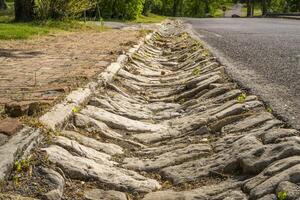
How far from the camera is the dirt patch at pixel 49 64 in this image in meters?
5.05

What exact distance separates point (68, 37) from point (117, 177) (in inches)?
325

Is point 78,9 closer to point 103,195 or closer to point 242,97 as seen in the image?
point 242,97

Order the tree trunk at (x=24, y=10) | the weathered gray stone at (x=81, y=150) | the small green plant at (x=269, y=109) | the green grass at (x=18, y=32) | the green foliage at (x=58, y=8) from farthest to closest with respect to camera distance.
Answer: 1. the tree trunk at (x=24, y=10)
2. the green foliage at (x=58, y=8)
3. the green grass at (x=18, y=32)
4. the small green plant at (x=269, y=109)
5. the weathered gray stone at (x=81, y=150)

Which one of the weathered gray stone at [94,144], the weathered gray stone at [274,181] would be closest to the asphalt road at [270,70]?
the weathered gray stone at [274,181]

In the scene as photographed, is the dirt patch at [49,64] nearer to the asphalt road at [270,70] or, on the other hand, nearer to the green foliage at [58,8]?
the asphalt road at [270,70]

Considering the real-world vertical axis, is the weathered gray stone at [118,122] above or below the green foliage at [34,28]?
below

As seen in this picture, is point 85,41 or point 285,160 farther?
point 85,41

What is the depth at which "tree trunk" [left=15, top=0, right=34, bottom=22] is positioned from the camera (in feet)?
48.2

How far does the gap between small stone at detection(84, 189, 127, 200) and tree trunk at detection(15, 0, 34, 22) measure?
1211 centimetres

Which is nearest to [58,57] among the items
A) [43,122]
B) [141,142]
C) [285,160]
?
[141,142]

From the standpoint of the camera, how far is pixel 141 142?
4656mm

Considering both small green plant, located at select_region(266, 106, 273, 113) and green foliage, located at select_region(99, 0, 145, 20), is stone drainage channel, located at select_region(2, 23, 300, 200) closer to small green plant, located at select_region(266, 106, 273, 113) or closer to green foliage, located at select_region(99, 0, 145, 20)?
small green plant, located at select_region(266, 106, 273, 113)

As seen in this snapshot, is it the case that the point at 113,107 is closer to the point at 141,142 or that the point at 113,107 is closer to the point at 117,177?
the point at 141,142

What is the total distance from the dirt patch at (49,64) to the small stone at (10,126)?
0.51m
